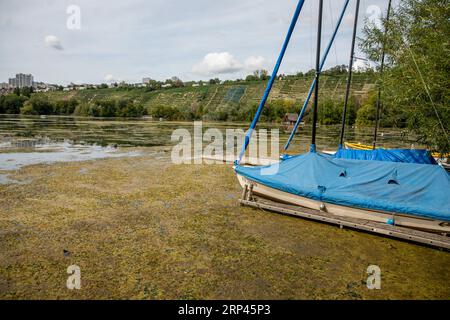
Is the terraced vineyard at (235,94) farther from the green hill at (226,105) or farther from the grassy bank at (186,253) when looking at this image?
the grassy bank at (186,253)

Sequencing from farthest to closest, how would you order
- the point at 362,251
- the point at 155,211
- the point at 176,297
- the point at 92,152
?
the point at 92,152
the point at 155,211
the point at 362,251
the point at 176,297

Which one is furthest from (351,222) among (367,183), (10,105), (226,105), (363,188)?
(10,105)

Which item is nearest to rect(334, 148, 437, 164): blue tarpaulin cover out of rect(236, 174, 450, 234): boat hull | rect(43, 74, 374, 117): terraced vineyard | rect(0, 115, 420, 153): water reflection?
rect(0, 115, 420, 153): water reflection

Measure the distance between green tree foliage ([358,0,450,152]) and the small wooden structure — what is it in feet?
15.4

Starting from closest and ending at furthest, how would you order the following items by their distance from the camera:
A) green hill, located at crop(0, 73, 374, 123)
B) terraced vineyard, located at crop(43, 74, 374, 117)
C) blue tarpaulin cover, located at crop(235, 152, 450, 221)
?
blue tarpaulin cover, located at crop(235, 152, 450, 221)
green hill, located at crop(0, 73, 374, 123)
terraced vineyard, located at crop(43, 74, 374, 117)

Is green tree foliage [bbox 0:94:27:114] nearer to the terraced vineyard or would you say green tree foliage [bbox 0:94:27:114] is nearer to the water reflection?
the terraced vineyard

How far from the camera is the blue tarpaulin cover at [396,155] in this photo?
14.2 meters

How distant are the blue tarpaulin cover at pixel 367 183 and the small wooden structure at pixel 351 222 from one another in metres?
0.52

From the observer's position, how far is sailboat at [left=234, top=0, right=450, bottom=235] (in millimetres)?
→ 8477

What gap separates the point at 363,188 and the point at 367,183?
22cm

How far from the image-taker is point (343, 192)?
953cm
